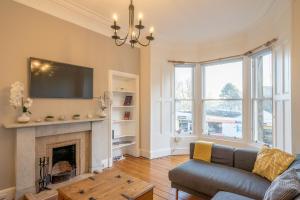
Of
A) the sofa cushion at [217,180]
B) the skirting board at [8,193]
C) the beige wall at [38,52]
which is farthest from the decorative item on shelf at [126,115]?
the skirting board at [8,193]

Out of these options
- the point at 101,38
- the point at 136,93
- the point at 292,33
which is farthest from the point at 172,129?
the point at 292,33

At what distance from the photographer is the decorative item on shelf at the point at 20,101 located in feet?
7.57

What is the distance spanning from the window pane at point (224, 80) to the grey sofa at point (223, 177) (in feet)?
6.77

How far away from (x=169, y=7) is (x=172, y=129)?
298 centimetres

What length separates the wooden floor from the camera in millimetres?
2660

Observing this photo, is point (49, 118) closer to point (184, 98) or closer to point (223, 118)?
point (184, 98)

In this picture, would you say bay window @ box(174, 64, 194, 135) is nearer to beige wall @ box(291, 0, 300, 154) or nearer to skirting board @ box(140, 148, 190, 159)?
Result: skirting board @ box(140, 148, 190, 159)

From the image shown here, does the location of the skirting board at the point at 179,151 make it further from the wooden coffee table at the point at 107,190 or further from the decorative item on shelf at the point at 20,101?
the decorative item on shelf at the point at 20,101

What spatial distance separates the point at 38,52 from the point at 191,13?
2704 mm

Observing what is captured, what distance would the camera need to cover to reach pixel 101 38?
3629 mm

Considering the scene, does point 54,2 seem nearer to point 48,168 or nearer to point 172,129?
point 48,168

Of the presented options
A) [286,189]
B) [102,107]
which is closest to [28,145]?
[102,107]

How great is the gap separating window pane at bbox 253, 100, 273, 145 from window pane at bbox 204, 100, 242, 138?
405 mm

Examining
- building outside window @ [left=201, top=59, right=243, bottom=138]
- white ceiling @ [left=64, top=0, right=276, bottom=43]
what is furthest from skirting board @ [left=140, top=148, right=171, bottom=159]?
white ceiling @ [left=64, top=0, right=276, bottom=43]
